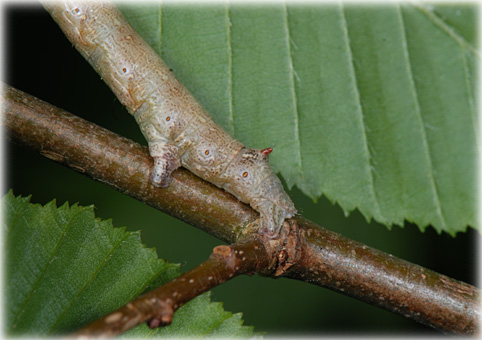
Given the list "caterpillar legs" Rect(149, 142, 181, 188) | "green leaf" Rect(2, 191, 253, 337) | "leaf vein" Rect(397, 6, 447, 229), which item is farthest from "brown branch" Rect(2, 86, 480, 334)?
"leaf vein" Rect(397, 6, 447, 229)

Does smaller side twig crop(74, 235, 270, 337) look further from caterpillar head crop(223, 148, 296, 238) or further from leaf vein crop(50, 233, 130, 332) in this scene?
leaf vein crop(50, 233, 130, 332)

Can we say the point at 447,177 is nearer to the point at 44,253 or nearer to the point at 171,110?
the point at 171,110

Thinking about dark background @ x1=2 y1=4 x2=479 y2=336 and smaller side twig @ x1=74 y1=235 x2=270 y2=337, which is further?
dark background @ x1=2 y1=4 x2=479 y2=336

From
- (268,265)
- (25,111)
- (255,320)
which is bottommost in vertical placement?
(255,320)

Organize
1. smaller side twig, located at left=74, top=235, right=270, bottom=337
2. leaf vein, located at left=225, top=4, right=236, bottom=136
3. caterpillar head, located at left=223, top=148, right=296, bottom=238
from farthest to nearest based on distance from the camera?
leaf vein, located at left=225, top=4, right=236, bottom=136
caterpillar head, located at left=223, top=148, right=296, bottom=238
smaller side twig, located at left=74, top=235, right=270, bottom=337

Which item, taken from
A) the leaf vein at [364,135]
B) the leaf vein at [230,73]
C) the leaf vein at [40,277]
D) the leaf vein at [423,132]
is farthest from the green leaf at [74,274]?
the leaf vein at [423,132]

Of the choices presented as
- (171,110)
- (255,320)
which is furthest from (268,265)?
(255,320)

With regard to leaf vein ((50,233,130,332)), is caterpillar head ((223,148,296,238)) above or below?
above

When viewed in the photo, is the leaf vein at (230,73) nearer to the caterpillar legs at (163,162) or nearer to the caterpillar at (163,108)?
the caterpillar at (163,108)
